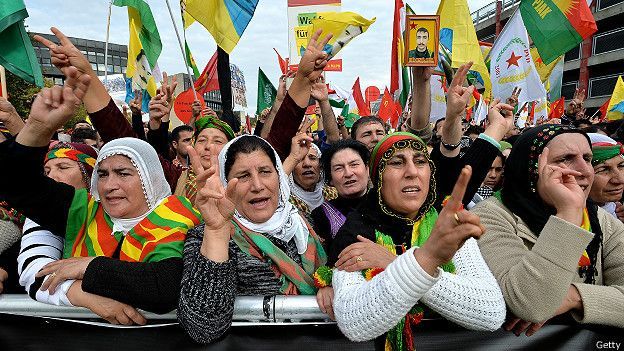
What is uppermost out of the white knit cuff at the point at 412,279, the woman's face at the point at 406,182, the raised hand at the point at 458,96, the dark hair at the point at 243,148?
the raised hand at the point at 458,96

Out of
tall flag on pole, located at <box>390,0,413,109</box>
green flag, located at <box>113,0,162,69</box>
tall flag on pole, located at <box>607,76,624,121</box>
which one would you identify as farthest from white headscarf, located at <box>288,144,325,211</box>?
tall flag on pole, located at <box>607,76,624,121</box>

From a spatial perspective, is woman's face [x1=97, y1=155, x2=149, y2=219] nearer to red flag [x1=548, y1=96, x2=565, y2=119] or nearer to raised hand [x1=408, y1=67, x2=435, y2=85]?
raised hand [x1=408, y1=67, x2=435, y2=85]

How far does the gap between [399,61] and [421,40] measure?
89.4 inches

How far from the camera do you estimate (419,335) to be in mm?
1656

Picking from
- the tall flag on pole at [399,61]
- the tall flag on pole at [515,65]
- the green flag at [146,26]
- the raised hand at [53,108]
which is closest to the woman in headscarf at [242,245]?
the raised hand at [53,108]

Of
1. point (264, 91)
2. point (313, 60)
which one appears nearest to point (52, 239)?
point (313, 60)

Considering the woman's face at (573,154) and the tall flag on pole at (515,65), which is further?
the tall flag on pole at (515,65)

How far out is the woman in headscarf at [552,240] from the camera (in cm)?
154

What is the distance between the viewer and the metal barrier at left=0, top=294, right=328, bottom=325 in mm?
1604

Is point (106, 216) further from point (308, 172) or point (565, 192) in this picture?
point (565, 192)

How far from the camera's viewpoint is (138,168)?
7.20 feet

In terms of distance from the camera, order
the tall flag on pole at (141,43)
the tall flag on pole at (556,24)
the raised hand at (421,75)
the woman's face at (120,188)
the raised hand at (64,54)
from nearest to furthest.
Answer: the woman's face at (120,188), the raised hand at (64,54), the raised hand at (421,75), the tall flag on pole at (556,24), the tall flag on pole at (141,43)

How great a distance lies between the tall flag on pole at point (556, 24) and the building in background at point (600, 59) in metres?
25.1

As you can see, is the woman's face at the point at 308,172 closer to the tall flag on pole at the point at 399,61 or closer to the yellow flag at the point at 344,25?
Answer: the yellow flag at the point at 344,25
